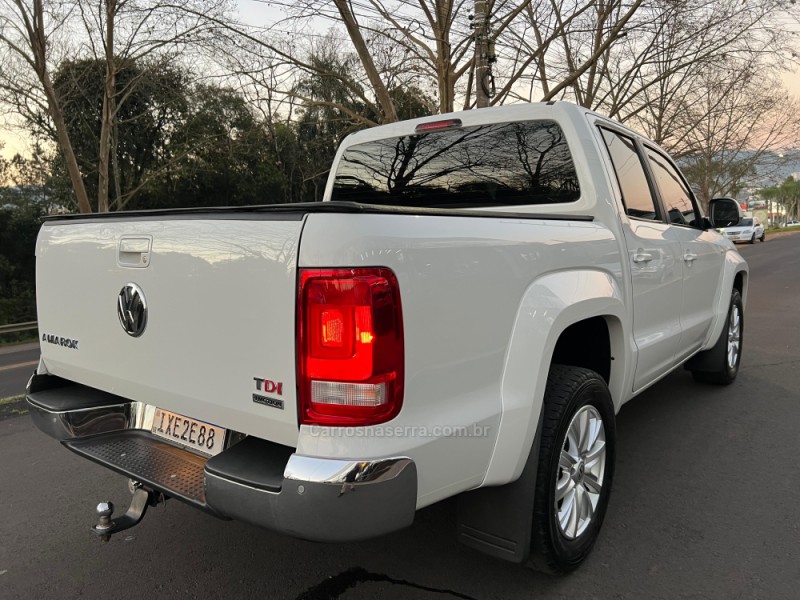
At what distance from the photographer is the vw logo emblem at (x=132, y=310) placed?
2158 millimetres

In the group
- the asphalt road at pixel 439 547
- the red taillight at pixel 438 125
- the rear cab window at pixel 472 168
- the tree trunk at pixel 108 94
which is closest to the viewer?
the asphalt road at pixel 439 547

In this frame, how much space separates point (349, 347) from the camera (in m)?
1.68

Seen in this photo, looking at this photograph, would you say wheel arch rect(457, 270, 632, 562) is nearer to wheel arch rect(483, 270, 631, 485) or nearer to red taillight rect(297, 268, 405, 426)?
wheel arch rect(483, 270, 631, 485)

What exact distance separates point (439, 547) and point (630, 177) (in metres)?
2.26

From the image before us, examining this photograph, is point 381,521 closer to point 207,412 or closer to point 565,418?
point 207,412

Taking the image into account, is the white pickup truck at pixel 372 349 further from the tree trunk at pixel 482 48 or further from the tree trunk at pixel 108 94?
the tree trunk at pixel 108 94

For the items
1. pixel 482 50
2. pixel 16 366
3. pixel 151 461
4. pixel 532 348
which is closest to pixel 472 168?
pixel 532 348

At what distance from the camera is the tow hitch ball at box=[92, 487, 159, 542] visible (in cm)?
209

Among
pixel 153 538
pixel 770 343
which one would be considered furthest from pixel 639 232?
pixel 770 343

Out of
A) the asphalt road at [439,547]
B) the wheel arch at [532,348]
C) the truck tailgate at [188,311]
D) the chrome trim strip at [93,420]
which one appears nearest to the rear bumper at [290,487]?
the truck tailgate at [188,311]

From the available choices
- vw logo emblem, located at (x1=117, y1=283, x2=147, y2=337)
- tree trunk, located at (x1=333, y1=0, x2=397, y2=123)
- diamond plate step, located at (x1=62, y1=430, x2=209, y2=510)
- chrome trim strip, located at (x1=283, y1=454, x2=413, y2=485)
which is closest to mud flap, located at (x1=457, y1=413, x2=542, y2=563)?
chrome trim strip, located at (x1=283, y1=454, x2=413, y2=485)

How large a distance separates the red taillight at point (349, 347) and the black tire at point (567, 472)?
83 centimetres

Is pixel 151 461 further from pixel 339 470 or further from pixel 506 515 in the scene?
pixel 506 515

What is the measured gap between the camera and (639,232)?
3156 mm
